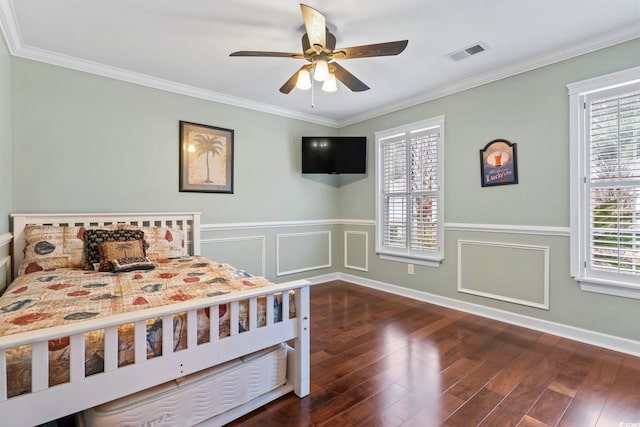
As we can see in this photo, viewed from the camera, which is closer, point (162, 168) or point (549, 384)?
point (549, 384)

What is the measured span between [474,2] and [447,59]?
795 mm

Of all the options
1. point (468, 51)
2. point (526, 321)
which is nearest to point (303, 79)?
point (468, 51)

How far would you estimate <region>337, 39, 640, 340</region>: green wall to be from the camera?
2543mm

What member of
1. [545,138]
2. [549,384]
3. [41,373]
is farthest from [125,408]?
[545,138]

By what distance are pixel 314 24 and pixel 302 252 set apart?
315 cm

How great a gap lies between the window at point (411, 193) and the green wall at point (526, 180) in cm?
11

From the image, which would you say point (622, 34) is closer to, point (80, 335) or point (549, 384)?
point (549, 384)

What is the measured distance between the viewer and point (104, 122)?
301 cm

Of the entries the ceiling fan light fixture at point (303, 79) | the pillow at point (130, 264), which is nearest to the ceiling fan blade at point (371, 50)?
the ceiling fan light fixture at point (303, 79)

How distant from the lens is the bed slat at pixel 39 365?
114cm

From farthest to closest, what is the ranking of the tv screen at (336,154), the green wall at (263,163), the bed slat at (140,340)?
the tv screen at (336,154) → the green wall at (263,163) → the bed slat at (140,340)

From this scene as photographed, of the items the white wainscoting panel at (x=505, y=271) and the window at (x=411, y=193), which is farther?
the window at (x=411, y=193)

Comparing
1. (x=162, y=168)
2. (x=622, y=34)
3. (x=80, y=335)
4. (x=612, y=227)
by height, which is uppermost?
(x=622, y=34)

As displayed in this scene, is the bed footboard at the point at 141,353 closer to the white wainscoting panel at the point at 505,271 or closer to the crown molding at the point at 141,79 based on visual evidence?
the white wainscoting panel at the point at 505,271
